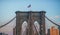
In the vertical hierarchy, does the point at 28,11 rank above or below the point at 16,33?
above

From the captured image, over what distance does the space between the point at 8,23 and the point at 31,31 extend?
1613 millimetres

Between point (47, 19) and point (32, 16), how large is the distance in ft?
3.09

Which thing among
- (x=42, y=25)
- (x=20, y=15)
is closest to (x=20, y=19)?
(x=20, y=15)

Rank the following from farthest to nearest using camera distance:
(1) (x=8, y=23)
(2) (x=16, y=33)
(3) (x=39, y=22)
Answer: (3) (x=39, y=22) < (2) (x=16, y=33) < (1) (x=8, y=23)

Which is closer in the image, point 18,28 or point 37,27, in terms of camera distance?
point 18,28

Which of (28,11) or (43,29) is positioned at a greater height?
(28,11)

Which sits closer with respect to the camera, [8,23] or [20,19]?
[8,23]

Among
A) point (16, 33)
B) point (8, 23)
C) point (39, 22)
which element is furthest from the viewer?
point (39, 22)

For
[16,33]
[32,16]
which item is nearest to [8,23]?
[16,33]

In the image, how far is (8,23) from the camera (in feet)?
32.3

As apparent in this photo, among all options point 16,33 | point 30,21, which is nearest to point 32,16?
point 30,21

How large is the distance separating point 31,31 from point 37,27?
24.8 inches

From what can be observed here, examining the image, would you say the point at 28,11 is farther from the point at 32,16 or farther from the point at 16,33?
the point at 16,33

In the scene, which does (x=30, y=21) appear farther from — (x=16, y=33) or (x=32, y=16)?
(x=16, y=33)
